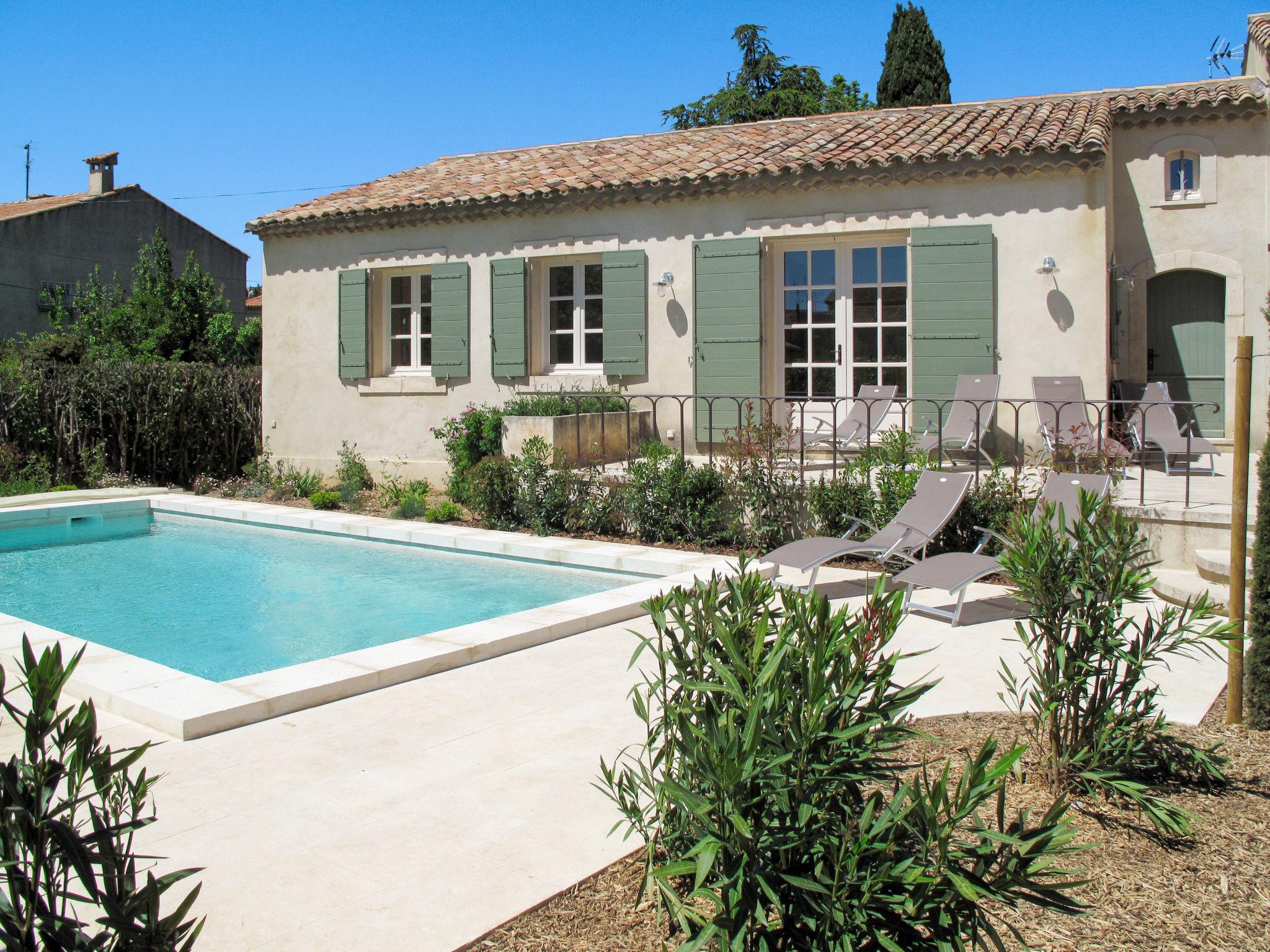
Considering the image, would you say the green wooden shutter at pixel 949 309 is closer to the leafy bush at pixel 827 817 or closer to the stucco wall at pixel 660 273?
the stucco wall at pixel 660 273

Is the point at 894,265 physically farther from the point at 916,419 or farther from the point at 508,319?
the point at 508,319

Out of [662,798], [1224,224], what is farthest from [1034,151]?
[662,798]

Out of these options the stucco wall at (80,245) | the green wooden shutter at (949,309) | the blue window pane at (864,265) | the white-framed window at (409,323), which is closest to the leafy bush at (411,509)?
the white-framed window at (409,323)

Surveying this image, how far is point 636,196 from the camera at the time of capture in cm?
1264

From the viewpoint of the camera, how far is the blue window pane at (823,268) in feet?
40.4

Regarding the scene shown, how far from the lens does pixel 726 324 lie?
12.3m

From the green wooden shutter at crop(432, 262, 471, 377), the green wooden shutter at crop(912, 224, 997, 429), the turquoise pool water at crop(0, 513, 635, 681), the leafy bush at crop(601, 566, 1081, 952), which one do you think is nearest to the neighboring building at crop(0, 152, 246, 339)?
the green wooden shutter at crop(432, 262, 471, 377)

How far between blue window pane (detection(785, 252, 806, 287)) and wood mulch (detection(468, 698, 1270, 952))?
374 inches

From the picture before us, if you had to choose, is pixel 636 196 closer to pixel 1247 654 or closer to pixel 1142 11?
pixel 1247 654

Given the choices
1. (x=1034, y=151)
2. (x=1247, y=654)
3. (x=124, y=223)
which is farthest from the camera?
(x=124, y=223)

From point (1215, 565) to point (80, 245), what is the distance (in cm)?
3029

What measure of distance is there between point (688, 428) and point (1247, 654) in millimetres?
8765

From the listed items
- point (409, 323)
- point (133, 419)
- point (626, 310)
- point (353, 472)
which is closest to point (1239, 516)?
point (626, 310)

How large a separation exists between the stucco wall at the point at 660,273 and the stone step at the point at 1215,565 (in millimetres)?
3705
